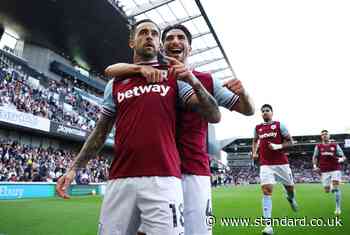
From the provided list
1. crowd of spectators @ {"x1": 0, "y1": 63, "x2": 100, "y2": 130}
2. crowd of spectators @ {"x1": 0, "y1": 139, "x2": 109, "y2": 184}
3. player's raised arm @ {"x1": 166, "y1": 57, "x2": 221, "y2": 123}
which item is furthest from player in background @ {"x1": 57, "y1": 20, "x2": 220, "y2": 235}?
crowd of spectators @ {"x1": 0, "y1": 63, "x2": 100, "y2": 130}

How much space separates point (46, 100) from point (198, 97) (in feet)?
72.9

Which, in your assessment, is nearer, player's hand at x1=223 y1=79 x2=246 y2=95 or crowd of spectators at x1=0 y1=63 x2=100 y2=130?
player's hand at x1=223 y1=79 x2=246 y2=95

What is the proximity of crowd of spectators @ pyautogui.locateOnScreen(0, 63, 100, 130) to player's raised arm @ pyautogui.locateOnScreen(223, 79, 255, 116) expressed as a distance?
17.8 m

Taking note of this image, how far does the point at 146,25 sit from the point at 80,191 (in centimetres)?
1873

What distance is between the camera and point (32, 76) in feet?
76.5

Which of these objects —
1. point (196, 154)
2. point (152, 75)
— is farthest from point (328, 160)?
point (152, 75)

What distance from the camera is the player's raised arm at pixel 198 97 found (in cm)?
203

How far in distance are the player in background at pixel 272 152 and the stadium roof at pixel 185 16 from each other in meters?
11.3

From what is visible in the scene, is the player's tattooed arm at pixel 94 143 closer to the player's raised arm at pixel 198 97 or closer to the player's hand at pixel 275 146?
the player's raised arm at pixel 198 97

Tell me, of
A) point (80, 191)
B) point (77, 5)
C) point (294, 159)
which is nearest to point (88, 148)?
point (80, 191)

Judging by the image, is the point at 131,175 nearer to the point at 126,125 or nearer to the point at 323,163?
the point at 126,125

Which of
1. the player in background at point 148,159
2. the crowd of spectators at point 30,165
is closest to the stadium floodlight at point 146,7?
the crowd of spectators at point 30,165

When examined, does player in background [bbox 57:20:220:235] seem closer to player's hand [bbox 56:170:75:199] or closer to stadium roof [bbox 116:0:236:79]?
player's hand [bbox 56:170:75:199]

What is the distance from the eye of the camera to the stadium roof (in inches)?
898
